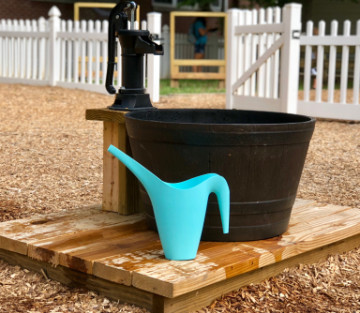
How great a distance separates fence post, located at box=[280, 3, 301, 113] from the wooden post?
5505mm

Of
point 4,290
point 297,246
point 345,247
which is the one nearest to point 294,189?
point 297,246

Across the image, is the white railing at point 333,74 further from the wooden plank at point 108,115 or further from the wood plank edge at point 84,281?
the wood plank edge at point 84,281

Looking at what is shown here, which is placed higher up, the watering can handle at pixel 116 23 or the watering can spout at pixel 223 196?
the watering can handle at pixel 116 23

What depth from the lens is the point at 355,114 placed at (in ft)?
29.9

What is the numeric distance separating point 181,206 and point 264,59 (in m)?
6.77

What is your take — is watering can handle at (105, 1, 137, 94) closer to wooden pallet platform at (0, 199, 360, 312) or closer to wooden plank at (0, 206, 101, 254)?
wooden plank at (0, 206, 101, 254)

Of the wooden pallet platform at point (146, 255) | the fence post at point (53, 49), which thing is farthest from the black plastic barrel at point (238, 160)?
the fence post at point (53, 49)

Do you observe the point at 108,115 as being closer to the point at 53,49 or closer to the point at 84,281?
the point at 84,281

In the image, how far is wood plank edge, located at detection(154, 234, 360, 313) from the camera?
270 cm

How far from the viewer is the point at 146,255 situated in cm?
297

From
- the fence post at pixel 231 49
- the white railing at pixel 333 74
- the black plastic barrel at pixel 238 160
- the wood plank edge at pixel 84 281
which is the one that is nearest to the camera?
the wood plank edge at pixel 84 281

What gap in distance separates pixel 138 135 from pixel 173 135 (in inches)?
9.4

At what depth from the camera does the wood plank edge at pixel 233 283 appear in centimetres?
270

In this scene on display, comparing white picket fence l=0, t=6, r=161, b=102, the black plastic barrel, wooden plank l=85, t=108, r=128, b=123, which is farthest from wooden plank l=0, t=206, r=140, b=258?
white picket fence l=0, t=6, r=161, b=102
